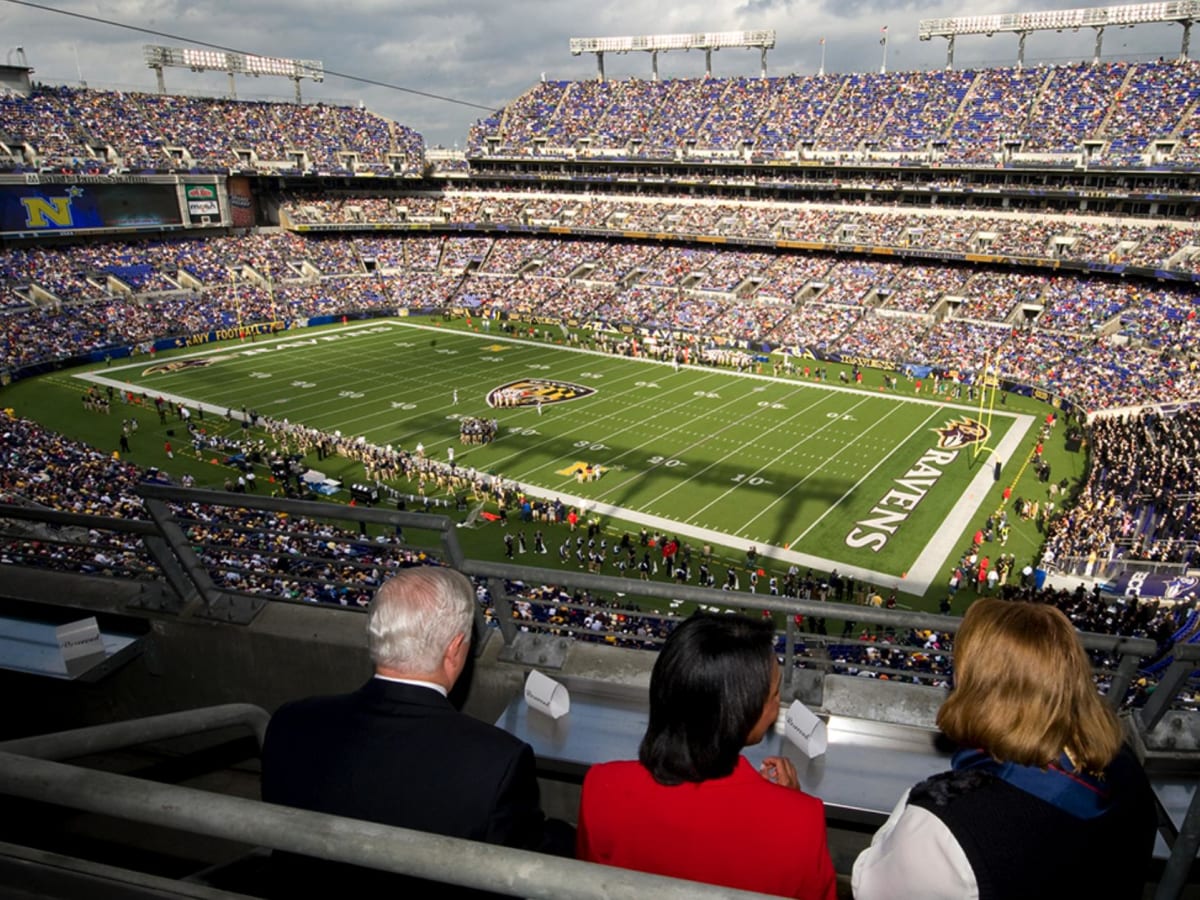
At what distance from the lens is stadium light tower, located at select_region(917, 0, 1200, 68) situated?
5219cm

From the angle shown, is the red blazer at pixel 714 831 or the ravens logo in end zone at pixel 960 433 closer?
the red blazer at pixel 714 831

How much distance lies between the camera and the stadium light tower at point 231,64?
2643 inches

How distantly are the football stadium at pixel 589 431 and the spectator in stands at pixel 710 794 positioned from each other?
0.04 metres

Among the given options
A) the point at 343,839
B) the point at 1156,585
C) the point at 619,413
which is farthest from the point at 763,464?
the point at 343,839

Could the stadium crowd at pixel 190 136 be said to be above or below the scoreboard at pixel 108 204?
above

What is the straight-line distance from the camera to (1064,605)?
50.9 feet

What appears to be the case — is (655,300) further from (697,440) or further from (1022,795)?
(1022,795)

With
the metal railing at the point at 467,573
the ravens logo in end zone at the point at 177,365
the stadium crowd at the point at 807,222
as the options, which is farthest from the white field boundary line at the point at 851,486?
the ravens logo in end zone at the point at 177,365

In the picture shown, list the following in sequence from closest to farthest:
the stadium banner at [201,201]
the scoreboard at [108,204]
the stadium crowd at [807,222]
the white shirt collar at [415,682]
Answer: the white shirt collar at [415,682] < the stadium crowd at [807,222] < the scoreboard at [108,204] < the stadium banner at [201,201]

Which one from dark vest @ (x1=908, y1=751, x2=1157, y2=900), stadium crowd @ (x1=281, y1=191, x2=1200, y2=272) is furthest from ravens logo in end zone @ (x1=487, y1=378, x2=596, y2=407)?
dark vest @ (x1=908, y1=751, x2=1157, y2=900)

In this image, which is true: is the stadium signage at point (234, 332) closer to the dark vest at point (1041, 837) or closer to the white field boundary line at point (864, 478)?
the white field boundary line at point (864, 478)

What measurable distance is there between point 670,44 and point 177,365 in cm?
5057

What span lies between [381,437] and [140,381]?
1563cm

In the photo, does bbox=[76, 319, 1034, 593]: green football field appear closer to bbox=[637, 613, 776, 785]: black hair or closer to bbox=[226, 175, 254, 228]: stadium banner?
bbox=[226, 175, 254, 228]: stadium banner
